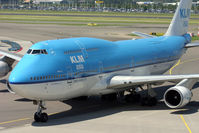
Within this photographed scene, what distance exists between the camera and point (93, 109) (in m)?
31.3

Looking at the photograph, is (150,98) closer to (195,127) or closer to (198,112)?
(198,112)

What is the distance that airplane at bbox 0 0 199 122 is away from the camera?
25.8 m

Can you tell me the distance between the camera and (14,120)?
27781 mm

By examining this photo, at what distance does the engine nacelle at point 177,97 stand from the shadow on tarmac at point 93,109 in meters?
0.86

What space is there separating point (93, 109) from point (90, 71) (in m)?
3.80

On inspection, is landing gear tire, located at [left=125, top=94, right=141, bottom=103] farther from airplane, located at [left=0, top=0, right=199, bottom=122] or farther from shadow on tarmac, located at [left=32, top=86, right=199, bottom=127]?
shadow on tarmac, located at [left=32, top=86, right=199, bottom=127]

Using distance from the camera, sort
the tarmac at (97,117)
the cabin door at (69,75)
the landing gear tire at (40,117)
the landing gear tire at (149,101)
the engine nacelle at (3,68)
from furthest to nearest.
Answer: the engine nacelle at (3,68) < the landing gear tire at (149,101) < the cabin door at (69,75) < the landing gear tire at (40,117) < the tarmac at (97,117)

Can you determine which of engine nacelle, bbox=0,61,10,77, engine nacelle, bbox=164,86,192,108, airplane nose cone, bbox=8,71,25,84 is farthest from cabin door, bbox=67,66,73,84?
engine nacelle, bbox=0,61,10,77

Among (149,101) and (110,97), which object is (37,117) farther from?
(149,101)

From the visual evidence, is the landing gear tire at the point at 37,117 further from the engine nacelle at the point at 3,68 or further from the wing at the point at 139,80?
the engine nacelle at the point at 3,68

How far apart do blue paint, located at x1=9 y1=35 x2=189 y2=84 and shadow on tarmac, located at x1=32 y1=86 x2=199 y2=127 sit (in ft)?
9.69

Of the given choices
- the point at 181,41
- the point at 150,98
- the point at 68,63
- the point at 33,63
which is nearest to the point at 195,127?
the point at 150,98

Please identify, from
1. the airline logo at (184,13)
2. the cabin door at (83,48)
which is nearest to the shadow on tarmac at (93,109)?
the cabin door at (83,48)

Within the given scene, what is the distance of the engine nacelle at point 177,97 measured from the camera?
28.9 metres
